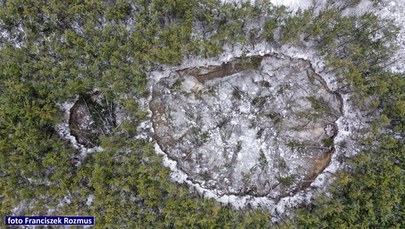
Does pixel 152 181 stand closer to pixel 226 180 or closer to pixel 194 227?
pixel 194 227

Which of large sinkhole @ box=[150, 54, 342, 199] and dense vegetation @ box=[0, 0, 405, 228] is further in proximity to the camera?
large sinkhole @ box=[150, 54, 342, 199]

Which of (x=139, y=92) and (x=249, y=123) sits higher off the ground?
(x=139, y=92)

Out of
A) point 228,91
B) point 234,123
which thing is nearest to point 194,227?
point 234,123

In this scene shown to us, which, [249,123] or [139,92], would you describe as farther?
[249,123]

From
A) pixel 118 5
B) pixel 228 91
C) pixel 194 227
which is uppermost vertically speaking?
pixel 118 5
